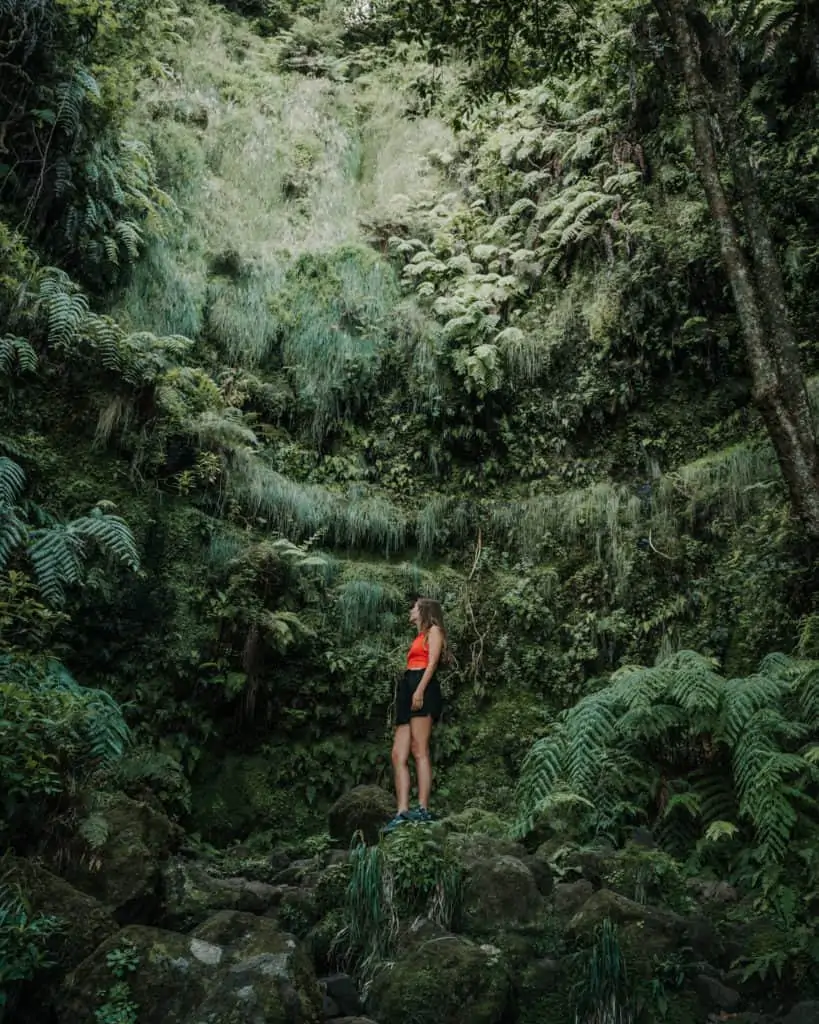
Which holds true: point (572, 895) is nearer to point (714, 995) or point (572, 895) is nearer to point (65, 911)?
point (714, 995)

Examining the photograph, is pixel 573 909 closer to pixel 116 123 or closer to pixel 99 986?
pixel 99 986

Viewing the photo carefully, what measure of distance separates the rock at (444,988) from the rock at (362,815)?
183 centimetres

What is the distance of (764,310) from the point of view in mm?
6289

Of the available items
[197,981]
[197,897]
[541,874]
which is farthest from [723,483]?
[197,981]

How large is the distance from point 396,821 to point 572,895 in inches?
48.3

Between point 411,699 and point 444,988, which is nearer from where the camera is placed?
point 444,988

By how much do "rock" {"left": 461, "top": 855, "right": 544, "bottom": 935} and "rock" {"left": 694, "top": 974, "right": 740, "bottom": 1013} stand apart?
0.80 m

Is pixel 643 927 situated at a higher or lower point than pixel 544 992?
higher

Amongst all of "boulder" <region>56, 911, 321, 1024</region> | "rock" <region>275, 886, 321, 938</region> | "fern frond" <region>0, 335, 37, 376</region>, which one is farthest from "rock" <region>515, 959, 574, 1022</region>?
"fern frond" <region>0, 335, 37, 376</region>

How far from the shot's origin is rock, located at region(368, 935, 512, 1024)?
331 centimetres

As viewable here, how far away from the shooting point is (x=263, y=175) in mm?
12484

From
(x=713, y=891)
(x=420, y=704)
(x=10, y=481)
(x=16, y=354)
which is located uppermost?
(x=16, y=354)

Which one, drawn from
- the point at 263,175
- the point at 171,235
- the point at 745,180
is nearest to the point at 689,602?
the point at 745,180

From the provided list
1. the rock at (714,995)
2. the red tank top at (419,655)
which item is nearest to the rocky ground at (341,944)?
the rock at (714,995)
